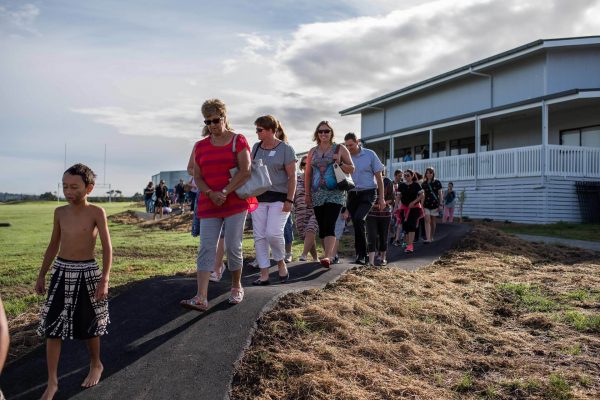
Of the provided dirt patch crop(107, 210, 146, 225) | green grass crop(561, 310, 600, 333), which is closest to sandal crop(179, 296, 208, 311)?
green grass crop(561, 310, 600, 333)

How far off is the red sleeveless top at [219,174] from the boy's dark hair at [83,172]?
142cm

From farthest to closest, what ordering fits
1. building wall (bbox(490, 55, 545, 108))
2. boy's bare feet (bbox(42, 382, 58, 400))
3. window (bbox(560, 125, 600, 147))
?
building wall (bbox(490, 55, 545, 108))
window (bbox(560, 125, 600, 147))
boy's bare feet (bbox(42, 382, 58, 400))

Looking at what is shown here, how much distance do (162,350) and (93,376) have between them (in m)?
0.57

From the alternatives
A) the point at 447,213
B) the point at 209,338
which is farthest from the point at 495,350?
the point at 447,213

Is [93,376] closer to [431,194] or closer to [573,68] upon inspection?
[431,194]

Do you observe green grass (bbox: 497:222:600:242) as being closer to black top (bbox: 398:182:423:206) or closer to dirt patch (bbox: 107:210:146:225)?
black top (bbox: 398:182:423:206)

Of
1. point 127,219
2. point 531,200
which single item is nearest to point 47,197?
point 127,219

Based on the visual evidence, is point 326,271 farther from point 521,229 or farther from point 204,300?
point 521,229

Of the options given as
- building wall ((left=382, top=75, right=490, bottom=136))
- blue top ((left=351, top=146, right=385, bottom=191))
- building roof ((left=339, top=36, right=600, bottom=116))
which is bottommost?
blue top ((left=351, top=146, right=385, bottom=191))

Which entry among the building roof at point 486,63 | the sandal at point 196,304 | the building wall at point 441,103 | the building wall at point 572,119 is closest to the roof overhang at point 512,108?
the building wall at point 441,103

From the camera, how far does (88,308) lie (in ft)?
13.1

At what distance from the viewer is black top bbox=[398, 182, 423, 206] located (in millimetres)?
11148

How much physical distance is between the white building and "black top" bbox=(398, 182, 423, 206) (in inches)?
414

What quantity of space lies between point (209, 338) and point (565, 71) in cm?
2176
